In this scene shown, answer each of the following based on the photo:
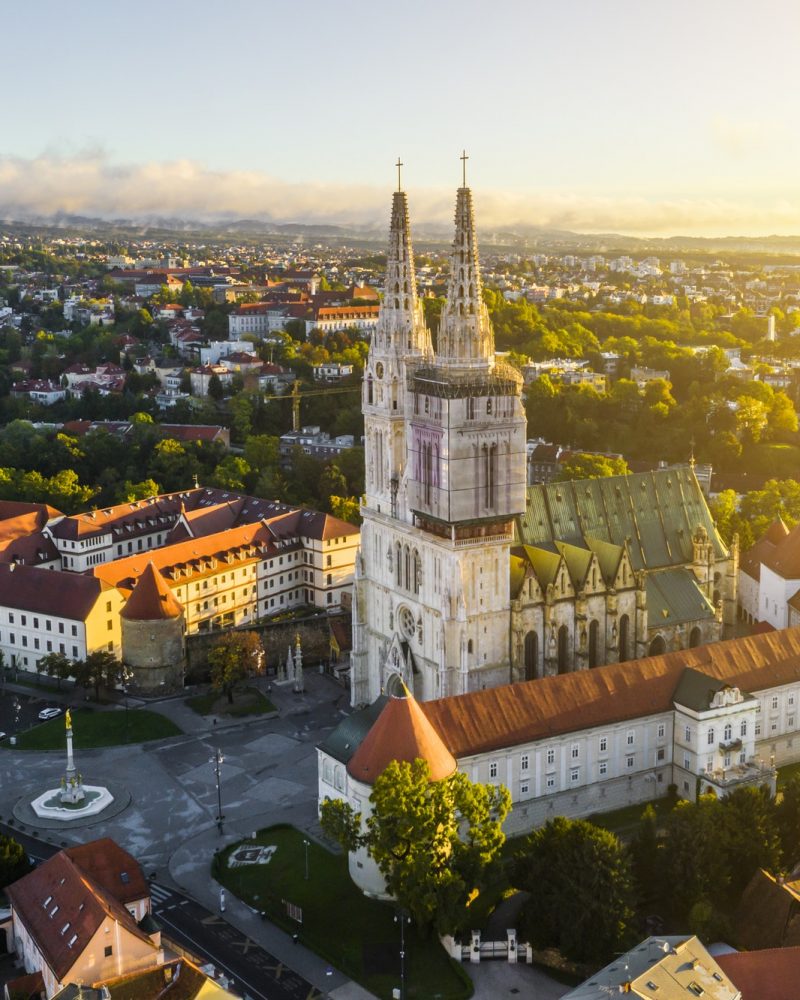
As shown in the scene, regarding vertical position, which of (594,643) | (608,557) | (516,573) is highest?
(608,557)

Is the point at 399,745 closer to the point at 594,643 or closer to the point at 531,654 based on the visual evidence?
the point at 531,654

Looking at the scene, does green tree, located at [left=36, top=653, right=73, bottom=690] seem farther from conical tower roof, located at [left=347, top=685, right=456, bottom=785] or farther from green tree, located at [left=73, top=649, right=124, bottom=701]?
conical tower roof, located at [left=347, top=685, right=456, bottom=785]

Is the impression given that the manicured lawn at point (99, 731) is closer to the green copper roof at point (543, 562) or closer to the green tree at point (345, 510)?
the green copper roof at point (543, 562)

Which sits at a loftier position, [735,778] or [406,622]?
[406,622]

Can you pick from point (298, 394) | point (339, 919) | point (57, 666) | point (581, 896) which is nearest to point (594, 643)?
point (339, 919)

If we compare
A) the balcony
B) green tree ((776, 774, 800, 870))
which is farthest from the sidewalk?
the balcony
